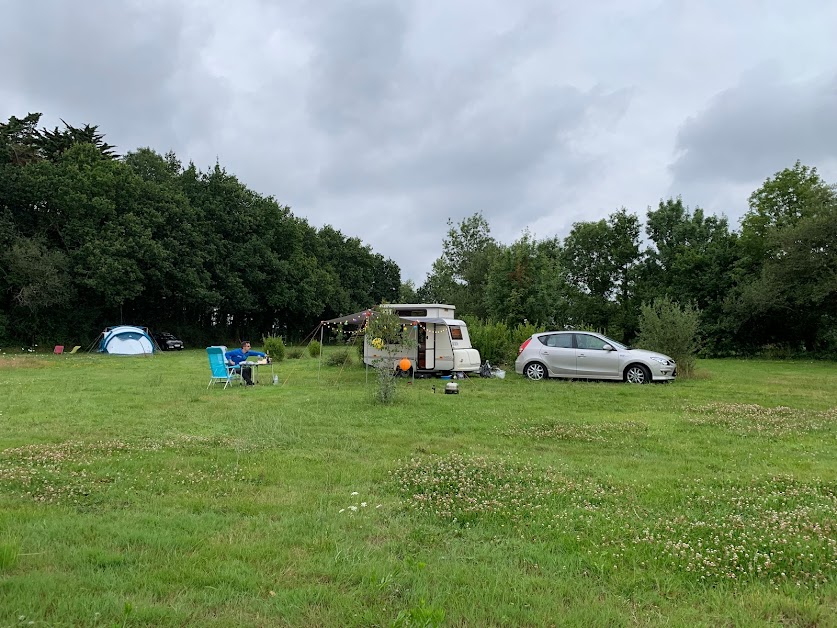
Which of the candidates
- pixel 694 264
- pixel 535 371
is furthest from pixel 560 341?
pixel 694 264

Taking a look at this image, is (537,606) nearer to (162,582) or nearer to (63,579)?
(162,582)

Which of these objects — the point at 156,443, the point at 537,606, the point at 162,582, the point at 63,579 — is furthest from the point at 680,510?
the point at 156,443

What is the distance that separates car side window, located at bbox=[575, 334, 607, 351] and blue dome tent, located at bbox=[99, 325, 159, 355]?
21.4 m

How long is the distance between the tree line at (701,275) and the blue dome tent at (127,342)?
53.8 feet

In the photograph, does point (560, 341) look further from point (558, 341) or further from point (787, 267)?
point (787, 267)

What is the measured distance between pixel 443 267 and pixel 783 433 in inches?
1501

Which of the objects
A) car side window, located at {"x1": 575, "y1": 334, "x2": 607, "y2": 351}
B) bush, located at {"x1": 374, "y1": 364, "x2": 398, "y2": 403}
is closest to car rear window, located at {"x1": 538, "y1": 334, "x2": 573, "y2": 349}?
car side window, located at {"x1": 575, "y1": 334, "x2": 607, "y2": 351}

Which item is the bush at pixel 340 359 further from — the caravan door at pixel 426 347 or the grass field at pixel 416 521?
the grass field at pixel 416 521

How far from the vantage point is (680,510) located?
425cm

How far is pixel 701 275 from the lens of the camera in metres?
31.8

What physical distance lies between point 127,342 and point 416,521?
89.8ft

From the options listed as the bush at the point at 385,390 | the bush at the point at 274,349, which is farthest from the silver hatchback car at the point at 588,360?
the bush at the point at 274,349

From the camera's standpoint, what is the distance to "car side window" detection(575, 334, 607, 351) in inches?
573

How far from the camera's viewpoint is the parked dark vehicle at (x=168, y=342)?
33.1m
